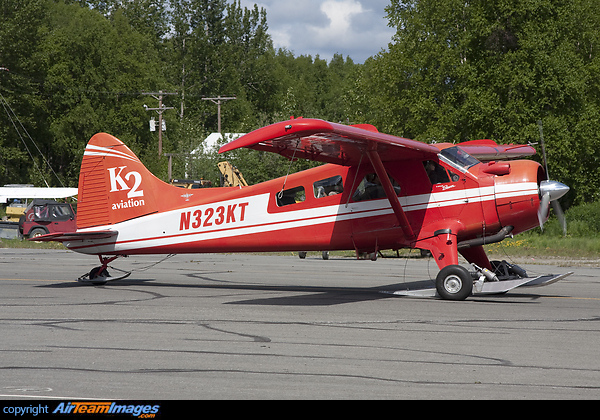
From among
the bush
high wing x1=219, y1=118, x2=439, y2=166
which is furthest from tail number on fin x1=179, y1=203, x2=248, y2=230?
the bush

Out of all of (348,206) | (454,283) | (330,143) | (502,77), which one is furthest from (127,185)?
(502,77)

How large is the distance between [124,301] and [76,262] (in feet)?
31.2

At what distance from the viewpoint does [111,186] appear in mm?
14414

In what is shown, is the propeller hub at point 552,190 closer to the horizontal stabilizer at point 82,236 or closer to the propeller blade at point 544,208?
the propeller blade at point 544,208

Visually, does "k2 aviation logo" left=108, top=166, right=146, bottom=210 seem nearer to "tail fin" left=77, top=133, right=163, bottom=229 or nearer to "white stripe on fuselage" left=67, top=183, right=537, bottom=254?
"tail fin" left=77, top=133, right=163, bottom=229

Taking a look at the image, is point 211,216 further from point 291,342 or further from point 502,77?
point 502,77

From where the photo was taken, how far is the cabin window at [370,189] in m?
12.4

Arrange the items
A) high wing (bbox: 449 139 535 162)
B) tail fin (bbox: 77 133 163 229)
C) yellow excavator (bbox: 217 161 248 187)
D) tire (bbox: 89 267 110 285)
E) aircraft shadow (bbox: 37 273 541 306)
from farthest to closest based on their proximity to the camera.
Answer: yellow excavator (bbox: 217 161 248 187)
tire (bbox: 89 267 110 285)
tail fin (bbox: 77 133 163 229)
high wing (bbox: 449 139 535 162)
aircraft shadow (bbox: 37 273 541 306)

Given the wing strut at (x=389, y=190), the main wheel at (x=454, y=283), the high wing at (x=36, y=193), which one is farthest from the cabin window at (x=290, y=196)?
the high wing at (x=36, y=193)

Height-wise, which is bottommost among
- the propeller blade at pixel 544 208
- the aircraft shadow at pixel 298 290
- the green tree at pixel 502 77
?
the aircraft shadow at pixel 298 290

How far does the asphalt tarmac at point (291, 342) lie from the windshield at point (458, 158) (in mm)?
2553

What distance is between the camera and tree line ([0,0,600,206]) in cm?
3756

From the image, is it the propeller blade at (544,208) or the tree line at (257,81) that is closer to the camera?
the propeller blade at (544,208)
